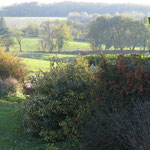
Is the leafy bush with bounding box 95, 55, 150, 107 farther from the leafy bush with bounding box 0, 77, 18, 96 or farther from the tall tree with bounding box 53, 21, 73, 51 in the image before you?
the tall tree with bounding box 53, 21, 73, 51

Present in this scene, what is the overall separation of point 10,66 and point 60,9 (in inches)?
4604

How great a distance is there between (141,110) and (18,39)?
68.5 metres

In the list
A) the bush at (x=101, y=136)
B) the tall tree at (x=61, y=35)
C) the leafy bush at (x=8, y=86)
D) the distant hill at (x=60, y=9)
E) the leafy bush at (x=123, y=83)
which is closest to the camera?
the bush at (x=101, y=136)

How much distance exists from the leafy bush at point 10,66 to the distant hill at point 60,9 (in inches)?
4466

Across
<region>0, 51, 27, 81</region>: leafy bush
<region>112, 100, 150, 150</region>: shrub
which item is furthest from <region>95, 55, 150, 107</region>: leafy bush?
<region>0, 51, 27, 81</region>: leafy bush

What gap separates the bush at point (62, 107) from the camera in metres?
6.48

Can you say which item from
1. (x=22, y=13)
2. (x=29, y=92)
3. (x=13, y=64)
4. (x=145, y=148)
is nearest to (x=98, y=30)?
(x=13, y=64)

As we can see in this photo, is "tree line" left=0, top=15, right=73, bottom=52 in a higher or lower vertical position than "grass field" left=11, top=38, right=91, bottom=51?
higher

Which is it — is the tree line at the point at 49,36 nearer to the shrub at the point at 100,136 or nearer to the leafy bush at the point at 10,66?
Result: the leafy bush at the point at 10,66

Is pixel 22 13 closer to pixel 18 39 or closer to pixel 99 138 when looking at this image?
pixel 18 39

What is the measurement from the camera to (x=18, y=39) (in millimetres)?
69875

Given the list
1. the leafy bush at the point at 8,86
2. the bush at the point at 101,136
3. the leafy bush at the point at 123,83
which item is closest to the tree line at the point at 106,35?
the leafy bush at the point at 8,86

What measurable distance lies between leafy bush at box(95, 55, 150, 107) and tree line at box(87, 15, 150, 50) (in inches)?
2151

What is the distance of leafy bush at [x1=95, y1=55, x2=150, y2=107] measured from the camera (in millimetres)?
5559
